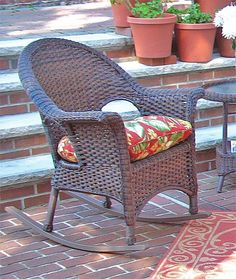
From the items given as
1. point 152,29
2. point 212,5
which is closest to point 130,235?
point 152,29

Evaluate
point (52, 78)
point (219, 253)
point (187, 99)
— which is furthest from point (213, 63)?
point (219, 253)

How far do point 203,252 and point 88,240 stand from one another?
55 centimetres

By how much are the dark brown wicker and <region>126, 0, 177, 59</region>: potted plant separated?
84cm

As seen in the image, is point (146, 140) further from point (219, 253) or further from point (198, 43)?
point (198, 43)

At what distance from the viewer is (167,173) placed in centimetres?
317

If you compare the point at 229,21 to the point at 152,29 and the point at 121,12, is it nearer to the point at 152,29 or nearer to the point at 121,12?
the point at 152,29

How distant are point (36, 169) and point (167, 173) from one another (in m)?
0.82

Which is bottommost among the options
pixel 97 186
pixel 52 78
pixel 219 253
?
pixel 219 253

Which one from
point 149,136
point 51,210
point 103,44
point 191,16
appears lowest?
point 51,210

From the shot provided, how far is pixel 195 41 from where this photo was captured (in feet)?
14.5

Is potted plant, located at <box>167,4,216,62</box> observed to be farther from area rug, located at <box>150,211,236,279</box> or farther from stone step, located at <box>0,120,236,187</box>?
area rug, located at <box>150,211,236,279</box>

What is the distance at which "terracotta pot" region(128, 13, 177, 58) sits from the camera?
4254mm

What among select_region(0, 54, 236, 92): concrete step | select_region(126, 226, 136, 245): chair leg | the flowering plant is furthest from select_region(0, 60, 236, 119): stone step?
select_region(126, 226, 136, 245): chair leg

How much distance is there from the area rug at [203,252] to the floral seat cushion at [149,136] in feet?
1.44
